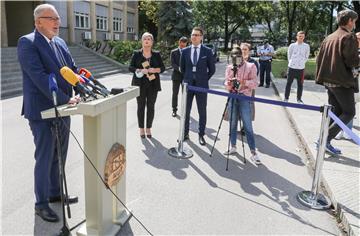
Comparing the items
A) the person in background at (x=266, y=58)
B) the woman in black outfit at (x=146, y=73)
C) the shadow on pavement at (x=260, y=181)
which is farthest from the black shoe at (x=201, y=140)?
the person in background at (x=266, y=58)

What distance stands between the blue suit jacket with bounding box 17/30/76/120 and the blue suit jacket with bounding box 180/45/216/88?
3349 mm

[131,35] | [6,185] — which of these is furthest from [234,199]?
[131,35]

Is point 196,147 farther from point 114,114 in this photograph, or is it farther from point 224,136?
point 114,114

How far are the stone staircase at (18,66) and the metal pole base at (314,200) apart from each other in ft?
32.0

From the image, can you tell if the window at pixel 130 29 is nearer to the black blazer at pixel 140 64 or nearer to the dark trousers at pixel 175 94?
the dark trousers at pixel 175 94

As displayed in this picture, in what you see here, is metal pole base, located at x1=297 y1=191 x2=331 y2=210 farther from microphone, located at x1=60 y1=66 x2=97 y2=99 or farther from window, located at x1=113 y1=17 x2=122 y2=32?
window, located at x1=113 y1=17 x2=122 y2=32

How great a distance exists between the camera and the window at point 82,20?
1105 inches

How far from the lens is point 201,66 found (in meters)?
6.54

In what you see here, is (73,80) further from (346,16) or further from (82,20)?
(82,20)

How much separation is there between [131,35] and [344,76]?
35.8 metres

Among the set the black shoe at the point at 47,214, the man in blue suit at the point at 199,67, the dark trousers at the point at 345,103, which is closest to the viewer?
the black shoe at the point at 47,214

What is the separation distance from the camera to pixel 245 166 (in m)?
5.59

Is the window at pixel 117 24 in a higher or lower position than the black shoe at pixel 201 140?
higher

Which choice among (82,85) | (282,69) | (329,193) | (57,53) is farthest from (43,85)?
(282,69)
